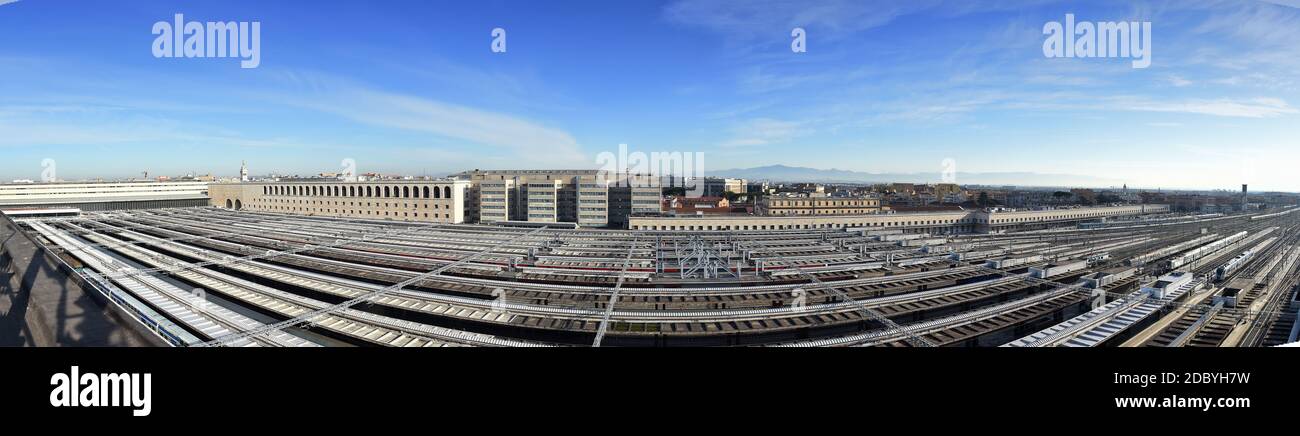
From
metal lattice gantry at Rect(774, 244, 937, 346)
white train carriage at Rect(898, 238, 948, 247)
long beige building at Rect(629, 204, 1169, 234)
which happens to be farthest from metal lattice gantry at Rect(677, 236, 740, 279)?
white train carriage at Rect(898, 238, 948, 247)

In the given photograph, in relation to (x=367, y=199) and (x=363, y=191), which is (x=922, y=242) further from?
(x=363, y=191)

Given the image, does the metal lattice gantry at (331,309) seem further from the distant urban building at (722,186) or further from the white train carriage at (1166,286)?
the distant urban building at (722,186)

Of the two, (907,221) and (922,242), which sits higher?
(907,221)

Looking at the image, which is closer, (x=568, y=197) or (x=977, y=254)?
(x=977, y=254)

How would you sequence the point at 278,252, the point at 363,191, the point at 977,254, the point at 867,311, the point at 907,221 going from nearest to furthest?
the point at 867,311 → the point at 278,252 → the point at 977,254 → the point at 907,221 → the point at 363,191

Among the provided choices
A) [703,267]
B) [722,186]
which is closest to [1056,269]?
[703,267]

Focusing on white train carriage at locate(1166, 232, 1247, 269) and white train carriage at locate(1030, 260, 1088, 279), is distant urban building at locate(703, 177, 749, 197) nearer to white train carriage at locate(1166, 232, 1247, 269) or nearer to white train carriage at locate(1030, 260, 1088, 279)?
white train carriage at locate(1166, 232, 1247, 269)
